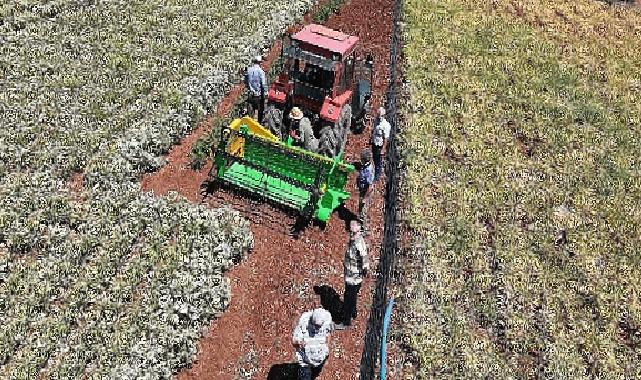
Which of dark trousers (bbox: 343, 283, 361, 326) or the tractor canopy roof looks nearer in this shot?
dark trousers (bbox: 343, 283, 361, 326)

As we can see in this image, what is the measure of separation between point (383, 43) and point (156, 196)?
1374cm

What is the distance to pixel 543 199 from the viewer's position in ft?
56.5

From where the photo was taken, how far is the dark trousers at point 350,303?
12462mm

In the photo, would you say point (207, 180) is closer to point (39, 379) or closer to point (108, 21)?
point (39, 379)

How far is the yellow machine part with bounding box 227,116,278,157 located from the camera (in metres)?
15.5

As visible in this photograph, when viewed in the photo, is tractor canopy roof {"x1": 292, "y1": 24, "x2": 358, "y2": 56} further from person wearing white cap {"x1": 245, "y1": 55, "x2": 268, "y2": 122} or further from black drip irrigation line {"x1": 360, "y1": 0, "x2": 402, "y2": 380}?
black drip irrigation line {"x1": 360, "y1": 0, "x2": 402, "y2": 380}

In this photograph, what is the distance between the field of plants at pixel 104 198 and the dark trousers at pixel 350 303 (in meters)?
2.39

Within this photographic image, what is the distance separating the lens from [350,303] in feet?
41.7

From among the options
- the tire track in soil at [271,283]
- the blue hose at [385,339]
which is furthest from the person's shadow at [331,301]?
the blue hose at [385,339]

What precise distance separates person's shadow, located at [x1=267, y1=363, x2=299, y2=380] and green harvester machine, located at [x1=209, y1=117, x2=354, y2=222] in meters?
3.94

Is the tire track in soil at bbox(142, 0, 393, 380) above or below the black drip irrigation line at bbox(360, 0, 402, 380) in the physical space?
below

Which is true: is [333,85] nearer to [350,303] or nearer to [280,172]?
[280,172]

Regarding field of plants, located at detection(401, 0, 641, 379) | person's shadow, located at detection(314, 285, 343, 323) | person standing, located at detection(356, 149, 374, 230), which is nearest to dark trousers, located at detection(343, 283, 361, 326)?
person's shadow, located at detection(314, 285, 343, 323)

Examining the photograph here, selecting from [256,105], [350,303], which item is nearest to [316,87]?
[256,105]
